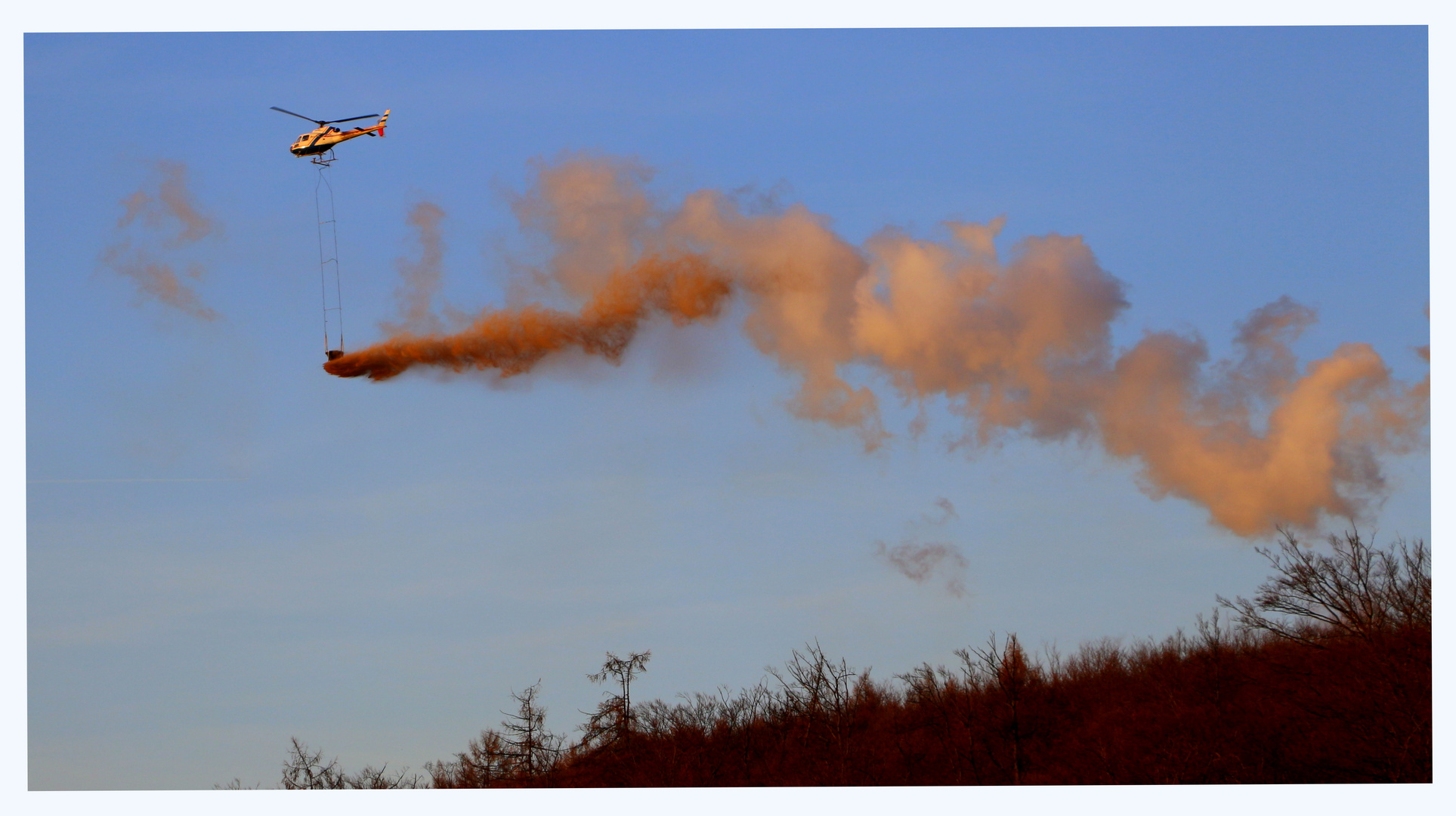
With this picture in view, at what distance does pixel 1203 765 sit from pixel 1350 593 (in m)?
6.79

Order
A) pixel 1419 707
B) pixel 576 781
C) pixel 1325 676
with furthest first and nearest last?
pixel 576 781
pixel 1325 676
pixel 1419 707

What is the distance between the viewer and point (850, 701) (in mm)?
47125

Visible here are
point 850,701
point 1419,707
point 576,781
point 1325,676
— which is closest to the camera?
point 1419,707

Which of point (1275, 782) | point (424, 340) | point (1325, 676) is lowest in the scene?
point (1275, 782)

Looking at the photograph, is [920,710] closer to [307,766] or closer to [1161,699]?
[1161,699]

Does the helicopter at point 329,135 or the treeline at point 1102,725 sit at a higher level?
the helicopter at point 329,135

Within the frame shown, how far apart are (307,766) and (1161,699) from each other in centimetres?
2825

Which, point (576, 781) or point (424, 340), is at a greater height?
point (424, 340)

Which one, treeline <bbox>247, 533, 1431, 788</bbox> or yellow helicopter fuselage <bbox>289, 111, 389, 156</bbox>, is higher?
yellow helicopter fuselage <bbox>289, 111, 389, 156</bbox>

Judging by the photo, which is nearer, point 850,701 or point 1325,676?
point 1325,676

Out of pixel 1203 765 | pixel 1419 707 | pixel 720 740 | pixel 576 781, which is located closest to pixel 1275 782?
pixel 1203 765

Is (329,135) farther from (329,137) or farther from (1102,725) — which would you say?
(1102,725)

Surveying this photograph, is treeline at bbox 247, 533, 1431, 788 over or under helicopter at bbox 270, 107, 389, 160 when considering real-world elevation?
under

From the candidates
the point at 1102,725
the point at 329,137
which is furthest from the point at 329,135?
the point at 1102,725
